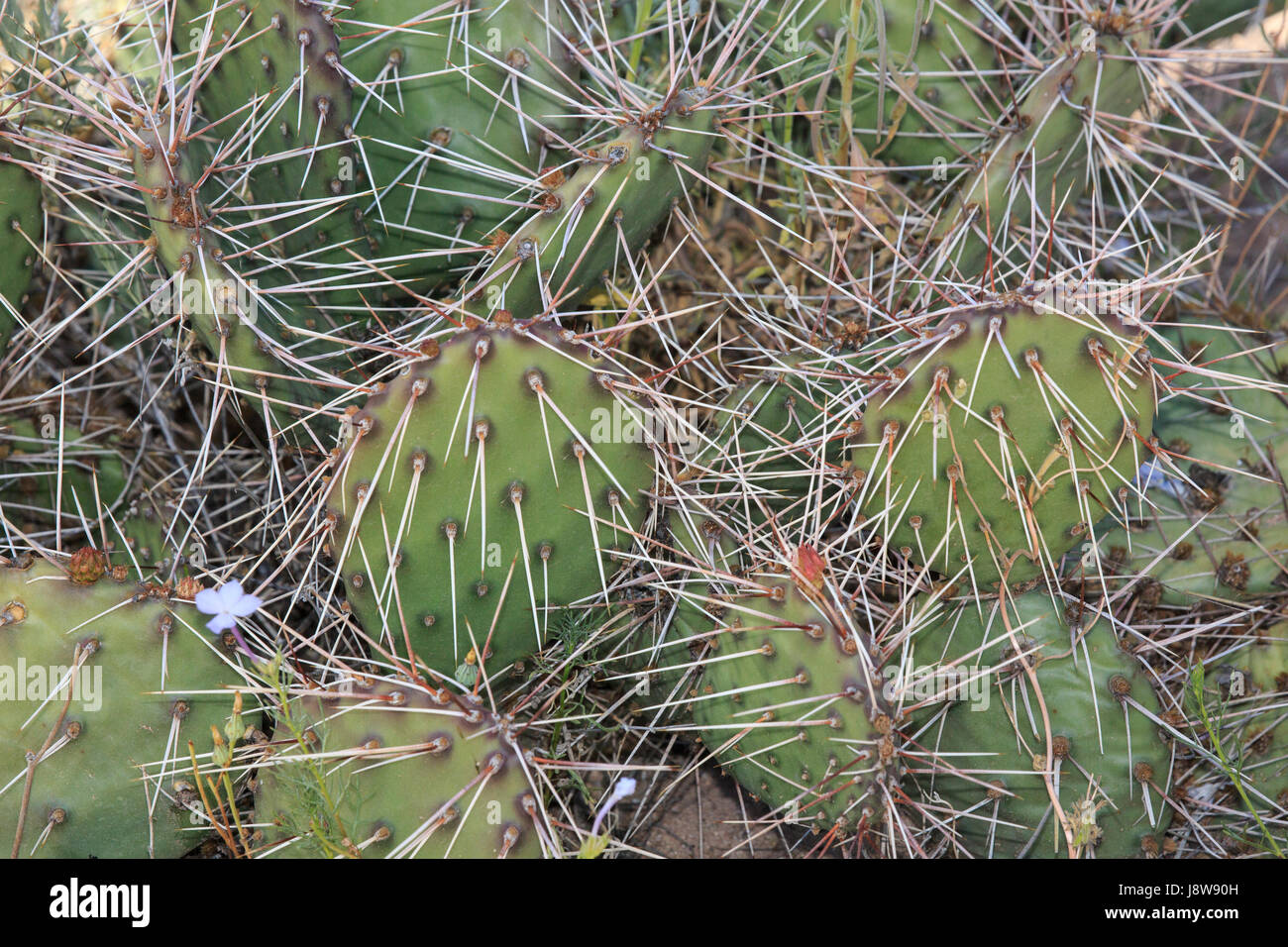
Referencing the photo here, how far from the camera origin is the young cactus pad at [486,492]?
62.0 inches

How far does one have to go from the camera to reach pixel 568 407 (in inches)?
63.9

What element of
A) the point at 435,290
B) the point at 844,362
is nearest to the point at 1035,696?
the point at 844,362

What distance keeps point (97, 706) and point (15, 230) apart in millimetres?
946

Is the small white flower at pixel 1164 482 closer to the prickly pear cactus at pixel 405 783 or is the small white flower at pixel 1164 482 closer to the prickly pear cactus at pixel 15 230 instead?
the prickly pear cactus at pixel 405 783

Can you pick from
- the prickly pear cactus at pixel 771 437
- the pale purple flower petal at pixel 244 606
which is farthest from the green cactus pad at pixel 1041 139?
the pale purple flower petal at pixel 244 606

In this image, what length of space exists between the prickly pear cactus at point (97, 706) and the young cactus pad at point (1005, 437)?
45.2 inches

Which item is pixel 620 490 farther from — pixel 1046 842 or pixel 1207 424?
pixel 1207 424

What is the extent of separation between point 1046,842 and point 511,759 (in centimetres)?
93

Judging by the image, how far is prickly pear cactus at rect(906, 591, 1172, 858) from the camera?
1.75m

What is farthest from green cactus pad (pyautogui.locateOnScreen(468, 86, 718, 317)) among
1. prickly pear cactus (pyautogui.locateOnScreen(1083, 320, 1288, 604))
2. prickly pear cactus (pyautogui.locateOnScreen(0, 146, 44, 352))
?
prickly pear cactus (pyautogui.locateOnScreen(1083, 320, 1288, 604))

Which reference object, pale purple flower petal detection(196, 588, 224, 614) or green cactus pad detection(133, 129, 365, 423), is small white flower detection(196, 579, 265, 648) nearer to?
pale purple flower petal detection(196, 588, 224, 614)

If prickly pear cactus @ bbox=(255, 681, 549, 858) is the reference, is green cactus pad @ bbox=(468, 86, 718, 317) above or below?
above

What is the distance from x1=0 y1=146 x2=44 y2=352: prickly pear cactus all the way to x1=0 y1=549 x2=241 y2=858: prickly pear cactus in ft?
1.98

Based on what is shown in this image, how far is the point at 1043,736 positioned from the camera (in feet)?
5.72
